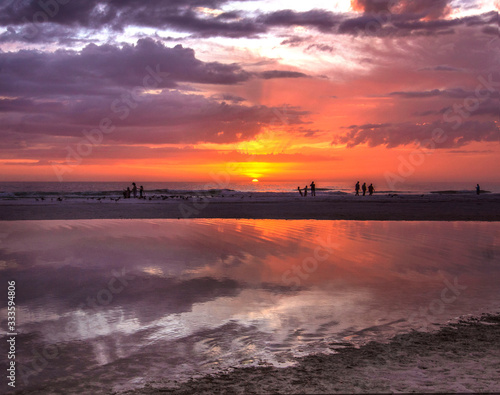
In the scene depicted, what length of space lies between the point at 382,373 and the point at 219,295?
5442 millimetres

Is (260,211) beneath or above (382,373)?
above

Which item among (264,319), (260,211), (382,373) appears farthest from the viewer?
(260,211)

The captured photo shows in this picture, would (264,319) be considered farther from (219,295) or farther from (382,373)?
(382,373)

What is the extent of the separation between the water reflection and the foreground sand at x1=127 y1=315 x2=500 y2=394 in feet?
1.37

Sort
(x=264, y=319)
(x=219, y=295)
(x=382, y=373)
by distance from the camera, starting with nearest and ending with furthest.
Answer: (x=382, y=373)
(x=264, y=319)
(x=219, y=295)

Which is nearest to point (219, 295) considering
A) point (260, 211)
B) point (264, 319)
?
point (264, 319)

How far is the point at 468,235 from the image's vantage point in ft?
73.9

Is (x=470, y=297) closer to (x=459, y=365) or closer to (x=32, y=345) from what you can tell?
(x=459, y=365)

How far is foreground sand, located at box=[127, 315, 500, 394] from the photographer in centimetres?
561

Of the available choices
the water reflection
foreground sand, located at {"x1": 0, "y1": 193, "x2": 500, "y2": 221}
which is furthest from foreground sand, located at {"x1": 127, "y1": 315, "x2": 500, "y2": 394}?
foreground sand, located at {"x1": 0, "y1": 193, "x2": 500, "y2": 221}

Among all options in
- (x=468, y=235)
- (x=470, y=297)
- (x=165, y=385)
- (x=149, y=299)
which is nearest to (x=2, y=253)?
(x=149, y=299)

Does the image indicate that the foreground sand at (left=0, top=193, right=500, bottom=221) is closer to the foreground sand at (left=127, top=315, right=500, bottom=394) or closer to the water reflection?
the water reflection

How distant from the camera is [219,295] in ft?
35.6

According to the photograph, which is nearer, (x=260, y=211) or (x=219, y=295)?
(x=219, y=295)
